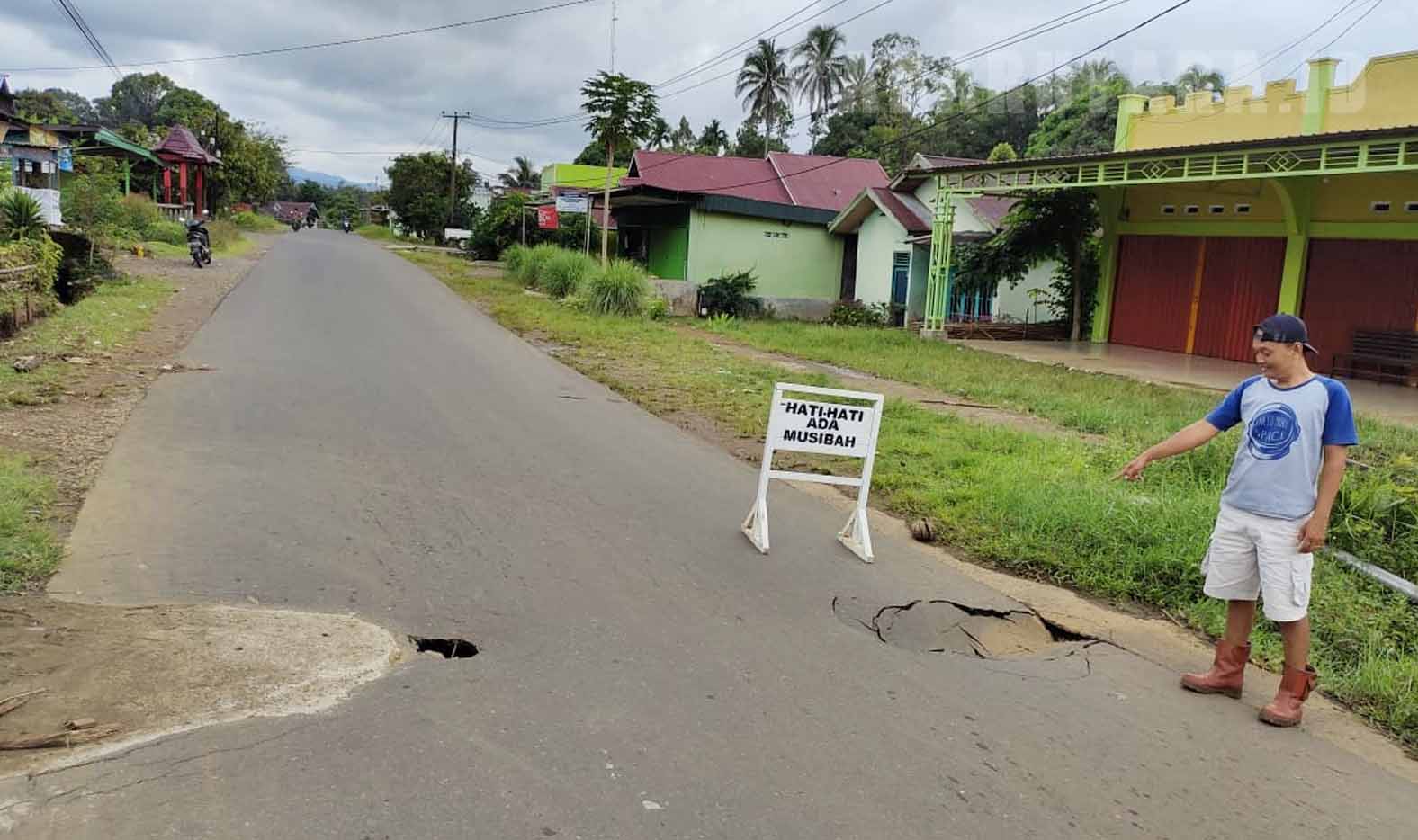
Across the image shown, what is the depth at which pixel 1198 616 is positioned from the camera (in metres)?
5.50

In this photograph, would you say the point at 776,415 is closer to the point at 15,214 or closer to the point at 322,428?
the point at 322,428

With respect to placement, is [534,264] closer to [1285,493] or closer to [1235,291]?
[1235,291]

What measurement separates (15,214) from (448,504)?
13.3m

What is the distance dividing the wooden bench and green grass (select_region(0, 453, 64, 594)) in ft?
59.4

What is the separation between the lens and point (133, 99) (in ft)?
388

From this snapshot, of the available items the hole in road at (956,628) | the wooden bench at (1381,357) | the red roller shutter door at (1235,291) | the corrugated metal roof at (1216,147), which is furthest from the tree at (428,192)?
the hole in road at (956,628)

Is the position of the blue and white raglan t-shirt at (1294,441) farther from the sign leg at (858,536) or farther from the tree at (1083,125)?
the tree at (1083,125)

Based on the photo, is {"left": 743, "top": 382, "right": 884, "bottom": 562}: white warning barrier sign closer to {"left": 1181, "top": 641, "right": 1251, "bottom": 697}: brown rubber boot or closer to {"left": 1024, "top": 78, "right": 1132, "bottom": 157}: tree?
{"left": 1181, "top": 641, "right": 1251, "bottom": 697}: brown rubber boot

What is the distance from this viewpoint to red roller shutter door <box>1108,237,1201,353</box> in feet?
67.7

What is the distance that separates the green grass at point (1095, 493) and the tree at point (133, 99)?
4836 inches

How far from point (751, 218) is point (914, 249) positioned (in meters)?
4.82

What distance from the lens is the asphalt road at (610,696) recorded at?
3.22 metres

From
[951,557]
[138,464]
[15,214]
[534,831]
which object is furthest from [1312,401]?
[15,214]

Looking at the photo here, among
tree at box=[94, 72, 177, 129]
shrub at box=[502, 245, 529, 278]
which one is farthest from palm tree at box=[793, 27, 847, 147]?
tree at box=[94, 72, 177, 129]
